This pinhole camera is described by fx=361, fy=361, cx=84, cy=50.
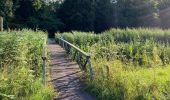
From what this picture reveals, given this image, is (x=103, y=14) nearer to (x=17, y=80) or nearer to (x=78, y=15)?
(x=78, y=15)

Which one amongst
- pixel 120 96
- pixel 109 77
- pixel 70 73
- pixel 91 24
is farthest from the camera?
pixel 91 24

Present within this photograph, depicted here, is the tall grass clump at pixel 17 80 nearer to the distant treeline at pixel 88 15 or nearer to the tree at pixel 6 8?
the tree at pixel 6 8

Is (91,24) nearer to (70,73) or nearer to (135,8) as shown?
(135,8)

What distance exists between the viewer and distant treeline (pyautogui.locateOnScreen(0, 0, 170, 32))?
6175cm

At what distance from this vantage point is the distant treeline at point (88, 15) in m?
61.8

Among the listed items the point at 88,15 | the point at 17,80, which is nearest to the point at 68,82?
the point at 17,80

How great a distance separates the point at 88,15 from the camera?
62375 mm

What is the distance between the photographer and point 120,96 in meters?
8.70

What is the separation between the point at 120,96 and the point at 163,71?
2.54 metres

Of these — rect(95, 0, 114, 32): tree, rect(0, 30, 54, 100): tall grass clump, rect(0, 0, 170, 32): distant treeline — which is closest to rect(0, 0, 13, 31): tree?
rect(0, 0, 170, 32): distant treeline

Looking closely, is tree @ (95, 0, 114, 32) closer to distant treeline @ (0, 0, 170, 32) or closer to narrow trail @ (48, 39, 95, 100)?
distant treeline @ (0, 0, 170, 32)

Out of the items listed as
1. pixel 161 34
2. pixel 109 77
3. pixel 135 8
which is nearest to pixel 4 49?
pixel 109 77

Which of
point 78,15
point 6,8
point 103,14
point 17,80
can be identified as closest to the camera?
point 17,80

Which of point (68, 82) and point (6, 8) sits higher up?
point (6, 8)
